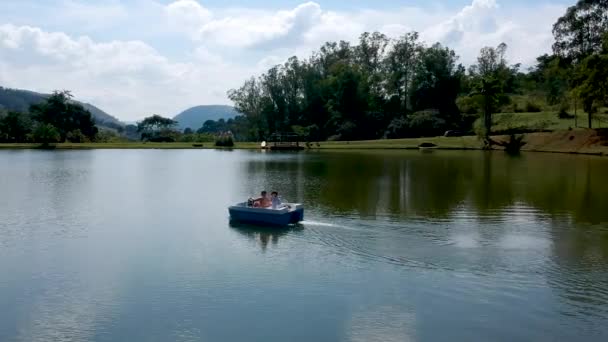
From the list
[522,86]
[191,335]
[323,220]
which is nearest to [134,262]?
[191,335]

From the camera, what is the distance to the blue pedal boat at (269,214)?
84.9ft

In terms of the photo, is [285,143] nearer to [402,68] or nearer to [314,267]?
[402,68]

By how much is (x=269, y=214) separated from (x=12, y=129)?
337ft

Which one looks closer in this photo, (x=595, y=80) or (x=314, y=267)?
(x=314, y=267)

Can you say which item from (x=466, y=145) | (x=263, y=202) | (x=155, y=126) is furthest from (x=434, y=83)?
(x=263, y=202)

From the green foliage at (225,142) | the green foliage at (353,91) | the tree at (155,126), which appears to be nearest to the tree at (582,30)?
the green foliage at (353,91)

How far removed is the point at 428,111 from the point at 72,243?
3588 inches

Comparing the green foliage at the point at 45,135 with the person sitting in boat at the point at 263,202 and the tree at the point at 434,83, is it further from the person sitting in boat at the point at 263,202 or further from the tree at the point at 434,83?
the person sitting in boat at the point at 263,202

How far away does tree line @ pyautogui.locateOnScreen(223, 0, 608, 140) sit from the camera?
103938 mm

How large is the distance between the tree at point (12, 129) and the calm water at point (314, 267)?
83.6 metres

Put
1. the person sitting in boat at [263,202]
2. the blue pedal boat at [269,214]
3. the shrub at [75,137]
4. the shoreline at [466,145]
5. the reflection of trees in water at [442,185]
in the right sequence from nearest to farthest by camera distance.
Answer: the blue pedal boat at [269,214], the person sitting in boat at [263,202], the reflection of trees in water at [442,185], the shoreline at [466,145], the shrub at [75,137]

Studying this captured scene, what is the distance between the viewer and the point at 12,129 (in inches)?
4437

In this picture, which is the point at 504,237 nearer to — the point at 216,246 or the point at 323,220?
the point at 323,220

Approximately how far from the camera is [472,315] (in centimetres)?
1515
